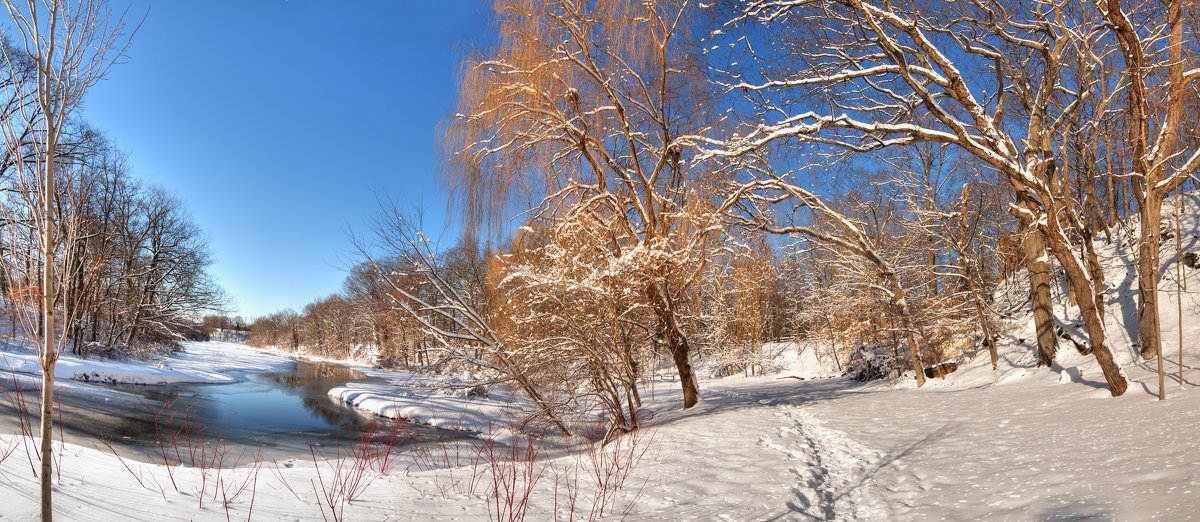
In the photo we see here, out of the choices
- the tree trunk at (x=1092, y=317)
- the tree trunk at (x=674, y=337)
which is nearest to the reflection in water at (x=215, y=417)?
the tree trunk at (x=674, y=337)

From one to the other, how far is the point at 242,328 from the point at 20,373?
116 meters

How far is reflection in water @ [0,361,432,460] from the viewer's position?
359 inches

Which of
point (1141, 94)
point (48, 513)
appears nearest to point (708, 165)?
point (1141, 94)

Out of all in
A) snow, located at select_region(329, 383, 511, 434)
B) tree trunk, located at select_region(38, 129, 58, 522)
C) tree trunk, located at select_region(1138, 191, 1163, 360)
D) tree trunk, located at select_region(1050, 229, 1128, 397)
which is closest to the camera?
tree trunk, located at select_region(38, 129, 58, 522)

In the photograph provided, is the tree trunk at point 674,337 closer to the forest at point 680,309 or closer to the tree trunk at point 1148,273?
the forest at point 680,309

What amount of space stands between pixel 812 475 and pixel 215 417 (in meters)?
12.8

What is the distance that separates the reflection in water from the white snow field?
292 cm

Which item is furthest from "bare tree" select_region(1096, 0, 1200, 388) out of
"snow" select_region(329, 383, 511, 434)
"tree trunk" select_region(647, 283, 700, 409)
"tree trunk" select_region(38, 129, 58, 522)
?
"snow" select_region(329, 383, 511, 434)

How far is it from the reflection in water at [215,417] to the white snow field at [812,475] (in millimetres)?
2915

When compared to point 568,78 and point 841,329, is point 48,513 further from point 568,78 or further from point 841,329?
point 841,329

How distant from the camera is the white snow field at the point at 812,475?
321 centimetres

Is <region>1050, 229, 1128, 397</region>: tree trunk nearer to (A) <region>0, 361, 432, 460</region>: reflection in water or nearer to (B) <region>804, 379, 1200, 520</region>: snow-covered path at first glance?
(B) <region>804, 379, 1200, 520</region>: snow-covered path

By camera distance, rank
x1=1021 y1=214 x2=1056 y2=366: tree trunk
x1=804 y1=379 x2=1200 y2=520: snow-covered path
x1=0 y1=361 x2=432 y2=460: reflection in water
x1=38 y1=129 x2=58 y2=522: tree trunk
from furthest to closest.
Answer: x1=0 y1=361 x2=432 y2=460: reflection in water
x1=1021 y1=214 x2=1056 y2=366: tree trunk
x1=804 y1=379 x2=1200 y2=520: snow-covered path
x1=38 y1=129 x2=58 y2=522: tree trunk

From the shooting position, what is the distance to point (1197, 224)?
32.2 feet
